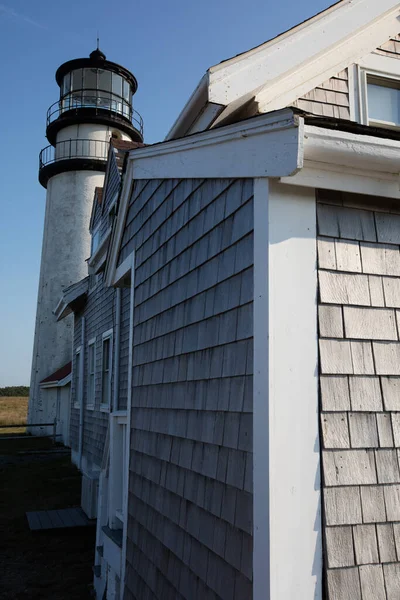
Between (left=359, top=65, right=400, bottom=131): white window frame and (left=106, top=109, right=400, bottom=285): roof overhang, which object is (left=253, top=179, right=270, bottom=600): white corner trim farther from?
(left=359, top=65, right=400, bottom=131): white window frame

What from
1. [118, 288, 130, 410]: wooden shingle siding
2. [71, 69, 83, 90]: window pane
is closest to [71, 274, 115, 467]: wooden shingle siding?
[118, 288, 130, 410]: wooden shingle siding

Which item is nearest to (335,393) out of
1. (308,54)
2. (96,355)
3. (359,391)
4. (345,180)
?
(359,391)

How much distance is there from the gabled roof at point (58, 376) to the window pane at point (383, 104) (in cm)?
1703

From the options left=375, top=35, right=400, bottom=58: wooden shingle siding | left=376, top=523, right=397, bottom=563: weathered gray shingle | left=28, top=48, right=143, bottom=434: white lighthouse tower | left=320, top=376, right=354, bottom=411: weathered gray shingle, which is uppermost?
left=28, top=48, right=143, bottom=434: white lighthouse tower

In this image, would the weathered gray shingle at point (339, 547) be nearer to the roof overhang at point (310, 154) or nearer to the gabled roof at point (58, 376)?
the roof overhang at point (310, 154)

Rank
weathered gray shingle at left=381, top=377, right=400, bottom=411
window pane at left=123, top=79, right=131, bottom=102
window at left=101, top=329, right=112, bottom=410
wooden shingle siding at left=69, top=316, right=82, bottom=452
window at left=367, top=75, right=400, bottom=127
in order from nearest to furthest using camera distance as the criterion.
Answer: weathered gray shingle at left=381, top=377, right=400, bottom=411, window at left=367, top=75, right=400, bottom=127, window at left=101, top=329, right=112, bottom=410, wooden shingle siding at left=69, top=316, right=82, bottom=452, window pane at left=123, top=79, right=131, bottom=102

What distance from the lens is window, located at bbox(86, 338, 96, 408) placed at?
1374cm

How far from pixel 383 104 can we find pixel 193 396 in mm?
3111

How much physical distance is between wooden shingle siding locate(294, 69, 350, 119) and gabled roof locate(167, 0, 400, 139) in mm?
57

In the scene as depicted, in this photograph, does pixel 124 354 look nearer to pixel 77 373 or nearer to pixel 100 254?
pixel 100 254

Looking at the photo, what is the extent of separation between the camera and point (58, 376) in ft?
70.5

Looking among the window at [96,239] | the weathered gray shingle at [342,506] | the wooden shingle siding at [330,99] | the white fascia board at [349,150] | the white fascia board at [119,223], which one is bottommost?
the weathered gray shingle at [342,506]

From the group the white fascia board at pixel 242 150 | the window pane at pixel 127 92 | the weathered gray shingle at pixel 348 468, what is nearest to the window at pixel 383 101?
the white fascia board at pixel 242 150

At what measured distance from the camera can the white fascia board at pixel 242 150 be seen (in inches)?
115
